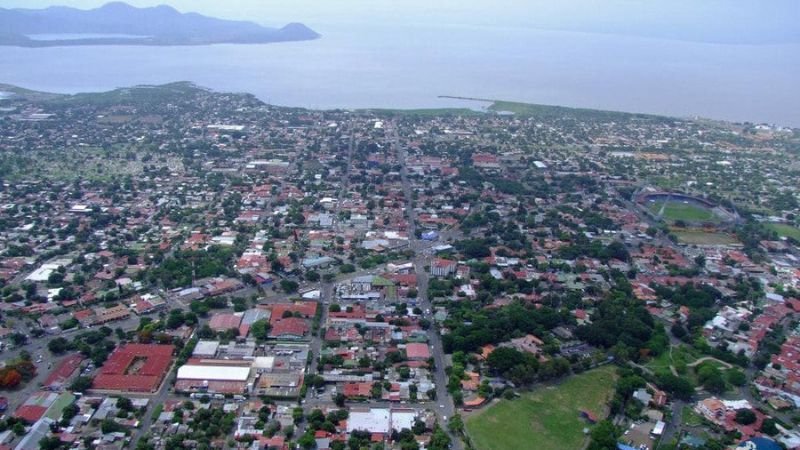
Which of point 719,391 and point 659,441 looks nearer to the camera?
point 659,441

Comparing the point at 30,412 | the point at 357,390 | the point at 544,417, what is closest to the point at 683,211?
the point at 544,417

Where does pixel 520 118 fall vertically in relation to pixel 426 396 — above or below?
above

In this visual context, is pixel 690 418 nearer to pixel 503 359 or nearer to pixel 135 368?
pixel 503 359

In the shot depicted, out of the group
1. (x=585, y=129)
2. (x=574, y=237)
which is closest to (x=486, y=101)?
(x=585, y=129)

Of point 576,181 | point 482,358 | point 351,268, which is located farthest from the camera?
point 576,181

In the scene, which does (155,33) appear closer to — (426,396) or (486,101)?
(486,101)

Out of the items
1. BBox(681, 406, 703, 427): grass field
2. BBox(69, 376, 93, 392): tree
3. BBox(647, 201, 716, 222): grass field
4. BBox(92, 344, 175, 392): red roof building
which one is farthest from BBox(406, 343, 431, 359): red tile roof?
BBox(647, 201, 716, 222): grass field
